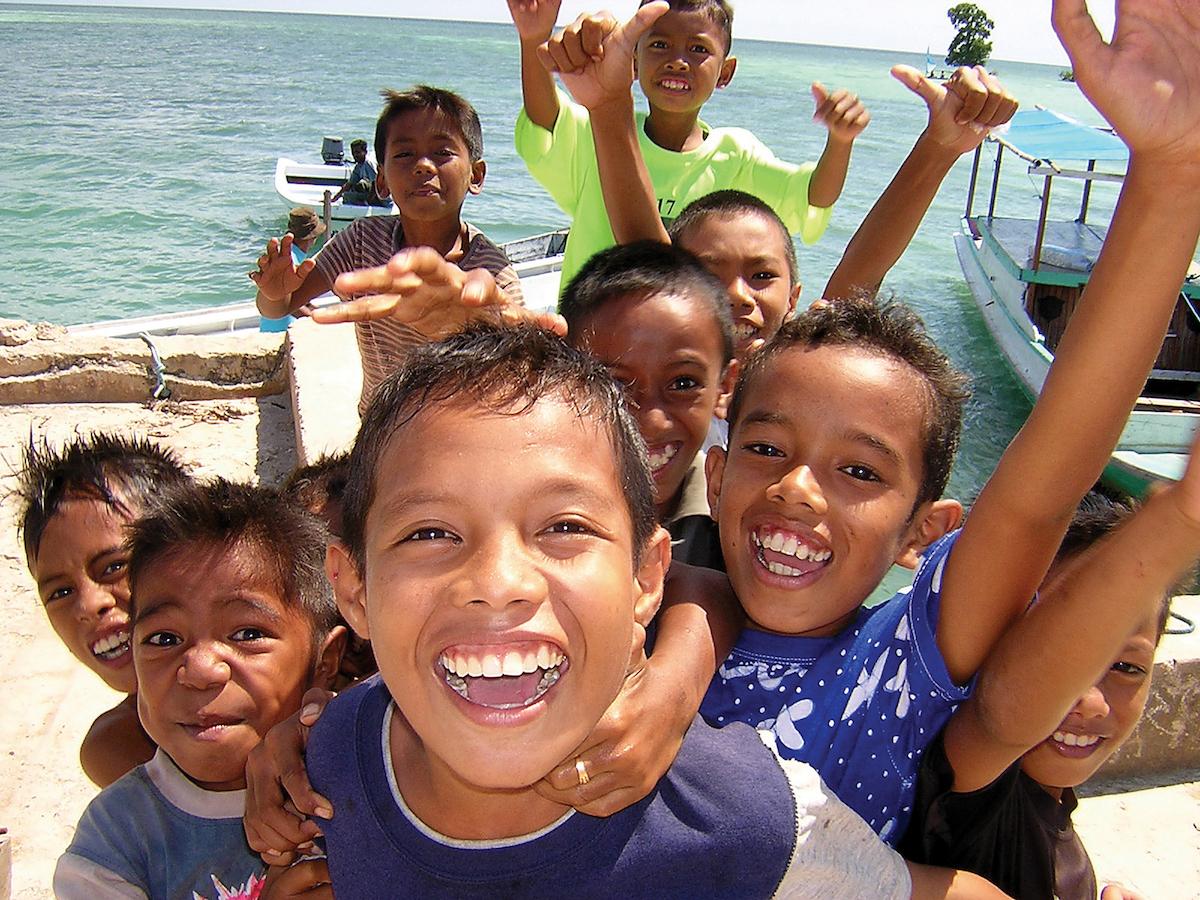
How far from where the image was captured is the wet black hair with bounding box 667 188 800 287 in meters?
2.51

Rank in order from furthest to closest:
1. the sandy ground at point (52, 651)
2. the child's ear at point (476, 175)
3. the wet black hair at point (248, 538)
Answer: the child's ear at point (476, 175), the sandy ground at point (52, 651), the wet black hair at point (248, 538)

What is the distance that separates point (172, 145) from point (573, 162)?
2681 centimetres

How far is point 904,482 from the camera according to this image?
156cm

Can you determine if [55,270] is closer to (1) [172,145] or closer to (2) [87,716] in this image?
(1) [172,145]

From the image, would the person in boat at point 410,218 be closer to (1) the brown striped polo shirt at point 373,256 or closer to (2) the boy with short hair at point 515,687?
(1) the brown striped polo shirt at point 373,256

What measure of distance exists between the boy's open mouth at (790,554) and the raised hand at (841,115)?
1599 millimetres

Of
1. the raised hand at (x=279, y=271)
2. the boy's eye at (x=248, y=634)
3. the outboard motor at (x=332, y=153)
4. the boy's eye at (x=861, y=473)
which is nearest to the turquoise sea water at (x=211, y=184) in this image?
the outboard motor at (x=332, y=153)

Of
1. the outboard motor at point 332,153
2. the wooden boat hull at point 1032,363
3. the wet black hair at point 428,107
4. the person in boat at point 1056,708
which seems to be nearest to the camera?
the person in boat at point 1056,708

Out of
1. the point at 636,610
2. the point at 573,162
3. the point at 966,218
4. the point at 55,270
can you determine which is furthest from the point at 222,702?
the point at 55,270

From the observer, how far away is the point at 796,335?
1.70 metres

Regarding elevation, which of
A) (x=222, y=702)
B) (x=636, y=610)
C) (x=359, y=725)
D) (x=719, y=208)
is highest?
(x=719, y=208)

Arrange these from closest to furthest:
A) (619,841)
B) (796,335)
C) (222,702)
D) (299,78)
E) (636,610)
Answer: (619,841) < (636,610) < (222,702) < (796,335) < (299,78)

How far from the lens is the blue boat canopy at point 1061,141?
11.4 meters

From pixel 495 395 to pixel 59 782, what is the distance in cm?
234
